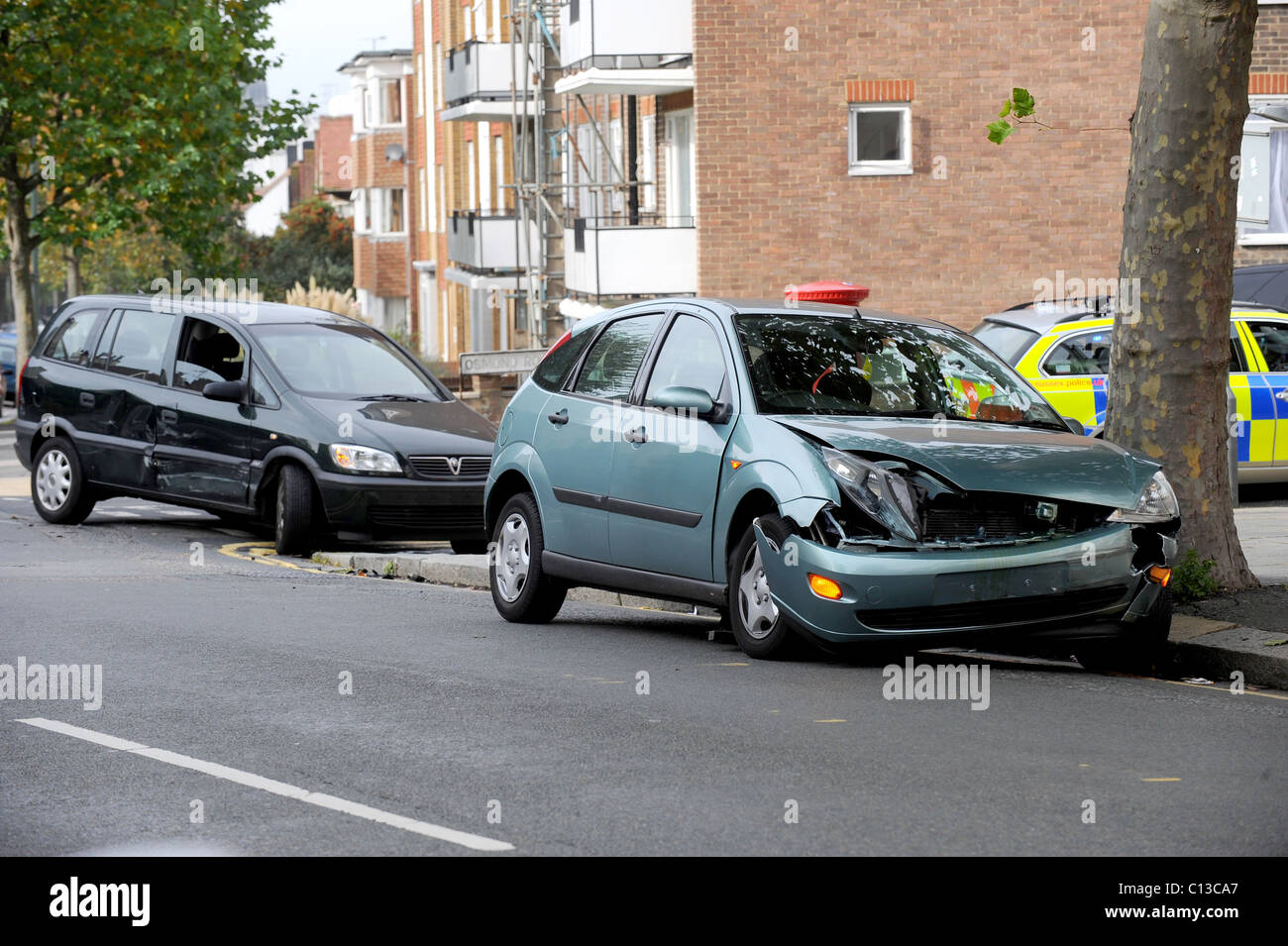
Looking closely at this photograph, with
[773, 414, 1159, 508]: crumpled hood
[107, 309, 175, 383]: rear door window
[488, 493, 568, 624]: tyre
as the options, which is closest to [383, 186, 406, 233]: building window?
[107, 309, 175, 383]: rear door window

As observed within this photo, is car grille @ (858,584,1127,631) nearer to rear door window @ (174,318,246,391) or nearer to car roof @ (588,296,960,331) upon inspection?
car roof @ (588,296,960,331)

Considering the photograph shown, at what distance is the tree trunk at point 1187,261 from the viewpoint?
368 inches

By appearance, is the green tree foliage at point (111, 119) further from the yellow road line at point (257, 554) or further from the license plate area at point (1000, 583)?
the license plate area at point (1000, 583)

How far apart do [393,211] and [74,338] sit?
1857 inches

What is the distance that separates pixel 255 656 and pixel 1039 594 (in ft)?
12.1

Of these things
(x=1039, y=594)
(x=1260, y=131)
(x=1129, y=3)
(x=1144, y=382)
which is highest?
(x=1129, y=3)

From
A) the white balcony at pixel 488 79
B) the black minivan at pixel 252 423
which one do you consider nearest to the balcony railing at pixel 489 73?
the white balcony at pixel 488 79

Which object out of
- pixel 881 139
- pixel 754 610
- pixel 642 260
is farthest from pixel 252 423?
pixel 881 139

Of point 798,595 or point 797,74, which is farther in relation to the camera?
point 797,74

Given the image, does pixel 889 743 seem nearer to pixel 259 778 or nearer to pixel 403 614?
pixel 259 778

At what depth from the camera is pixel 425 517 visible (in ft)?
46.6

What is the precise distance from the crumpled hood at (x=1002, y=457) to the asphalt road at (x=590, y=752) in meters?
0.84

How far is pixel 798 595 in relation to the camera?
26.8 ft
